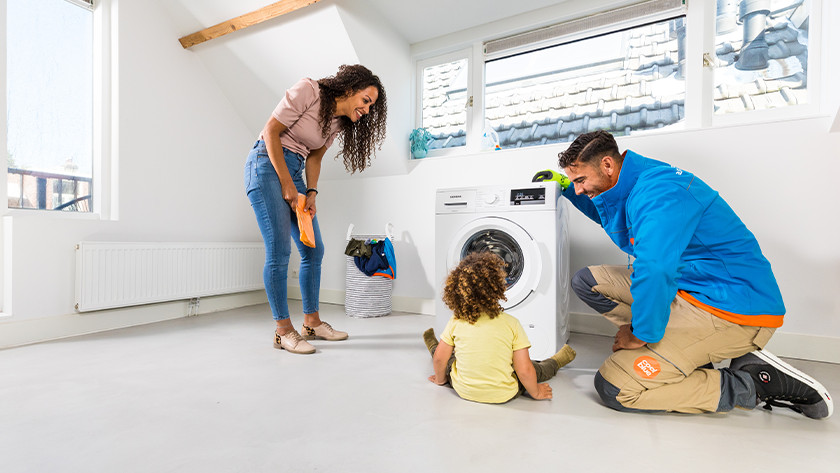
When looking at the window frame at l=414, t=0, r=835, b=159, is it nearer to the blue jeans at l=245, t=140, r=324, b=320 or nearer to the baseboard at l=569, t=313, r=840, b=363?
the baseboard at l=569, t=313, r=840, b=363

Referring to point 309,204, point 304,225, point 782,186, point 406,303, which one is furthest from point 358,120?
point 782,186

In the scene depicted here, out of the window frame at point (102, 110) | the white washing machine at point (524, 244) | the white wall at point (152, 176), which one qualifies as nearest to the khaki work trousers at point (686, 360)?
the white washing machine at point (524, 244)

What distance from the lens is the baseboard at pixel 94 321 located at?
214 centimetres

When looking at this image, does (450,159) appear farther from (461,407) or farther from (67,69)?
(67,69)

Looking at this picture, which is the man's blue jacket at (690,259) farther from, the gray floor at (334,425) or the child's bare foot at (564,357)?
the child's bare foot at (564,357)

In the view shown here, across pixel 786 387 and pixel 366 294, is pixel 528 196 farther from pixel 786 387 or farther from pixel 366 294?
pixel 366 294

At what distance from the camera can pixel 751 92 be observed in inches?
88.1

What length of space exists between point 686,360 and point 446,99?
2.56m

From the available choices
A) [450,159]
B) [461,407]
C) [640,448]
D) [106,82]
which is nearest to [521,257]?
Answer: [461,407]

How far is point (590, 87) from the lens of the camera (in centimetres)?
271

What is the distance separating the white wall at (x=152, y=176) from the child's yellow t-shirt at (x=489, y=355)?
2.38m

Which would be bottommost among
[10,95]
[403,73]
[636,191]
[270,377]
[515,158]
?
[270,377]

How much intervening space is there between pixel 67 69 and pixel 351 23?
70.6 inches

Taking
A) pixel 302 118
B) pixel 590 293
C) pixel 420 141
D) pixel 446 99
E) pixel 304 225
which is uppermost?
pixel 446 99
